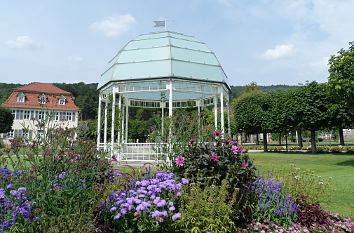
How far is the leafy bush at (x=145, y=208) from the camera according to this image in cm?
380

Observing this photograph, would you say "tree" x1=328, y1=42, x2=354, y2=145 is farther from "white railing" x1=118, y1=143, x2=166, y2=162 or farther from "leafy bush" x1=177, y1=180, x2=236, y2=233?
"leafy bush" x1=177, y1=180, x2=236, y2=233

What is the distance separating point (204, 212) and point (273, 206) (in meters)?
1.56

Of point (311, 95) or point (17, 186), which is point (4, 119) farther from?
point (17, 186)

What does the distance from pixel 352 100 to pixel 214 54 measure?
850 cm

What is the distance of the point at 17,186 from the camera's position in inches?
163

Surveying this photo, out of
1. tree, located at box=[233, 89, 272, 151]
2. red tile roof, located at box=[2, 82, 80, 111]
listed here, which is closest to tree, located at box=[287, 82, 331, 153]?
tree, located at box=[233, 89, 272, 151]

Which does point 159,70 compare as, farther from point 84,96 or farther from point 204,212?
point 84,96

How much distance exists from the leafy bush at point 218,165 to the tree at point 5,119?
5005cm

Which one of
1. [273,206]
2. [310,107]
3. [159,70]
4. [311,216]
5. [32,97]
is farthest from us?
[32,97]

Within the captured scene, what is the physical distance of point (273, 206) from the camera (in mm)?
5305

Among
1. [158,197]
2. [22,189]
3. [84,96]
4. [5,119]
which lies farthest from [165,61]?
[84,96]

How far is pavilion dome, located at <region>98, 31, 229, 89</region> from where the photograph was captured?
15344 millimetres

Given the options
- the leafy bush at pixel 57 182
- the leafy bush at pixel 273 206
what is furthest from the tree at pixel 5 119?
the leafy bush at pixel 273 206

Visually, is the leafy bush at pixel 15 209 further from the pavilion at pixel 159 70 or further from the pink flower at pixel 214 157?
the pavilion at pixel 159 70
